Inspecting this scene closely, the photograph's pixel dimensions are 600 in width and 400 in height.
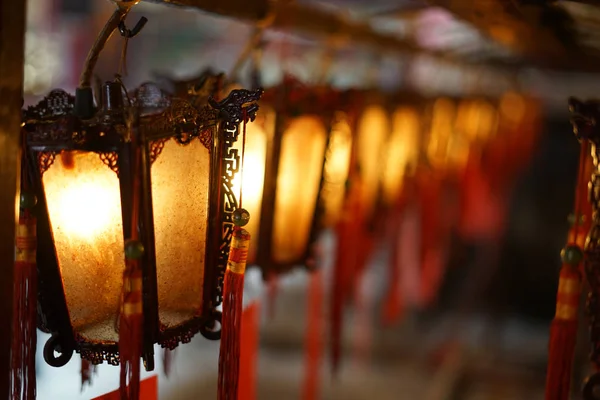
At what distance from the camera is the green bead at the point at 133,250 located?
1071 millimetres

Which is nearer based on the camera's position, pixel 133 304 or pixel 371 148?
pixel 133 304

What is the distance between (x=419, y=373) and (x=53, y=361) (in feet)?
12.1

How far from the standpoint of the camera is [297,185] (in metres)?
1.90

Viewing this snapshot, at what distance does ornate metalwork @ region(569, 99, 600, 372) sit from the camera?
50.3 inches

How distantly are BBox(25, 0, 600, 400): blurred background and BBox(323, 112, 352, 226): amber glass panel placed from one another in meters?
0.54

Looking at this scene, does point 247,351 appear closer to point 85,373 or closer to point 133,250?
point 85,373

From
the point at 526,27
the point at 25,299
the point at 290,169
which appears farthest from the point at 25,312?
the point at 526,27

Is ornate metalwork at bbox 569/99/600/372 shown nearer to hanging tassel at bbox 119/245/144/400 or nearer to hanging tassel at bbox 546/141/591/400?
hanging tassel at bbox 546/141/591/400

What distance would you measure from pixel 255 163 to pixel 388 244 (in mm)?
2424

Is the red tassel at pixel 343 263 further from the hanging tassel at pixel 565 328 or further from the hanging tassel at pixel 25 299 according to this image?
the hanging tassel at pixel 25 299

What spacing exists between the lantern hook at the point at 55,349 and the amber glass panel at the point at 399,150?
174 cm

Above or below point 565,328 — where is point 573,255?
above

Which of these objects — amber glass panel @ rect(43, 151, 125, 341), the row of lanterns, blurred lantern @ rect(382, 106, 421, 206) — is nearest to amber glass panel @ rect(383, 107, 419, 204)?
blurred lantern @ rect(382, 106, 421, 206)

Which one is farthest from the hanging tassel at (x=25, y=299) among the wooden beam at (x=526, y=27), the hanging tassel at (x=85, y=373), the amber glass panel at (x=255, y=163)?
the wooden beam at (x=526, y=27)
